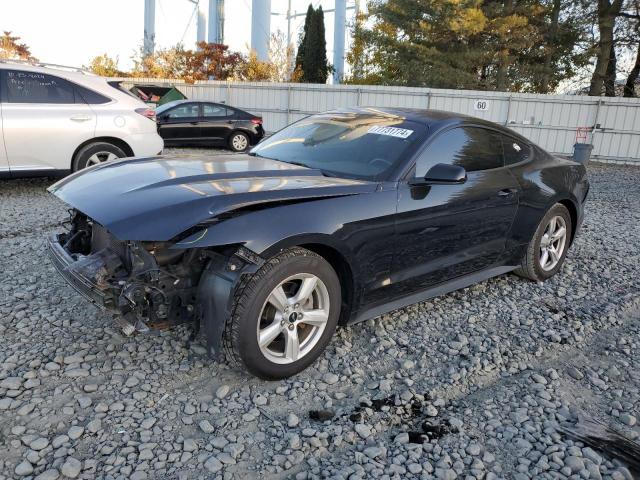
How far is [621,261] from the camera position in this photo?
5.86 metres

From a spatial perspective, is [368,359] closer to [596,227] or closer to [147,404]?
[147,404]

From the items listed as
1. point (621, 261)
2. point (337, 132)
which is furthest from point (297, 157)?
point (621, 261)

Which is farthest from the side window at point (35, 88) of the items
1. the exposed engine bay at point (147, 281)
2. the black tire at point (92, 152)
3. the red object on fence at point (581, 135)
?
the red object on fence at point (581, 135)

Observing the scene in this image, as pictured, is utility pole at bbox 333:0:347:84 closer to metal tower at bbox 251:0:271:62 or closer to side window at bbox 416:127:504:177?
metal tower at bbox 251:0:271:62

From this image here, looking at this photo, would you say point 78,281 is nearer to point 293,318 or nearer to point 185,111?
point 293,318

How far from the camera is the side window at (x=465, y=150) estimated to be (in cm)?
369

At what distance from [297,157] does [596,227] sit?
545 cm

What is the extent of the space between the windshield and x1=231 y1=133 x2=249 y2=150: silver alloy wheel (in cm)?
1018

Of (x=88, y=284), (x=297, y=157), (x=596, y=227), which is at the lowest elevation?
(x=596, y=227)

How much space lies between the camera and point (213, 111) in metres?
14.1

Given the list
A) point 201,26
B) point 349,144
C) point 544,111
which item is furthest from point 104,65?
point 349,144

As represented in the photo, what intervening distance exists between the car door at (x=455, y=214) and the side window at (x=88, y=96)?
17.7ft

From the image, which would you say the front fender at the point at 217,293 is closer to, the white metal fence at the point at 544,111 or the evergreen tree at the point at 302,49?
the white metal fence at the point at 544,111

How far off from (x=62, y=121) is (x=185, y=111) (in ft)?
22.9
